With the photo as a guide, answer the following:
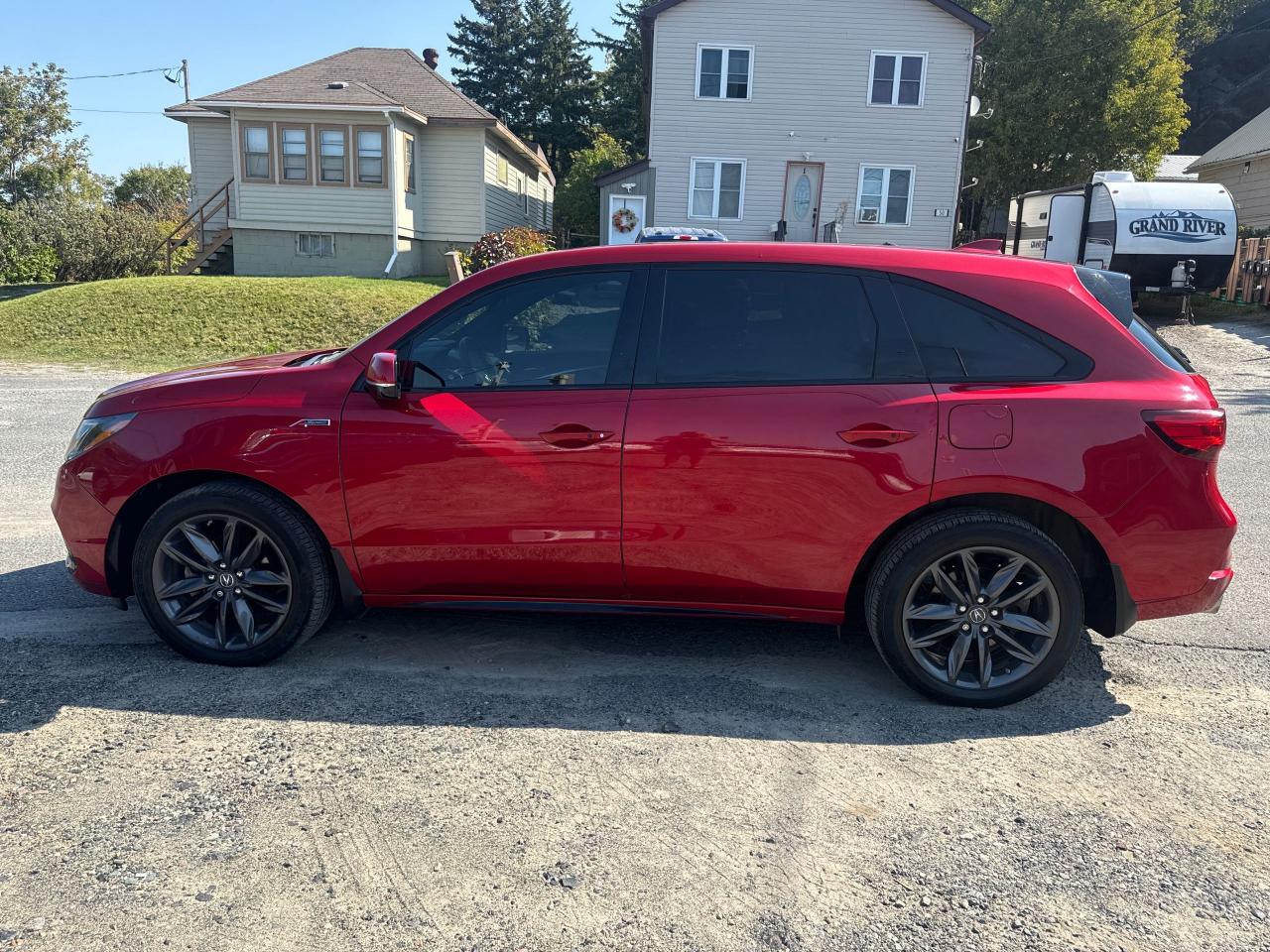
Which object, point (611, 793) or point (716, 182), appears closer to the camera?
point (611, 793)

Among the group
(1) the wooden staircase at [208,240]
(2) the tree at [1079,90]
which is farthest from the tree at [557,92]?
(1) the wooden staircase at [208,240]

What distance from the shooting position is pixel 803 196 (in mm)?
25438

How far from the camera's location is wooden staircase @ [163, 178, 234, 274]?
26.2 m

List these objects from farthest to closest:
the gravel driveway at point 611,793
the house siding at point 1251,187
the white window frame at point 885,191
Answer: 1. the house siding at point 1251,187
2. the white window frame at point 885,191
3. the gravel driveway at point 611,793

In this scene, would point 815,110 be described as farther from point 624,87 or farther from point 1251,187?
point 624,87

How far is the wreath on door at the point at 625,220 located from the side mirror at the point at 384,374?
22.4m

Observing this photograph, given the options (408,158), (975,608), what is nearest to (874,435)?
(975,608)

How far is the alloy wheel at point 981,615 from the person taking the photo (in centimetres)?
365

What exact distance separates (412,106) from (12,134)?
25919mm

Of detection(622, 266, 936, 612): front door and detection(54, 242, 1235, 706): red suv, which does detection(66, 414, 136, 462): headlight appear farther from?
detection(622, 266, 936, 612): front door

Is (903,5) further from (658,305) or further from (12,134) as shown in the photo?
(12,134)

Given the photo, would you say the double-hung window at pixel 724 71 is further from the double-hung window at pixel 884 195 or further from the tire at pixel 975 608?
the tire at pixel 975 608

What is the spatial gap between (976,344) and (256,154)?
2589 cm

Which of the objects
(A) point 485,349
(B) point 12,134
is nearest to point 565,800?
(A) point 485,349
